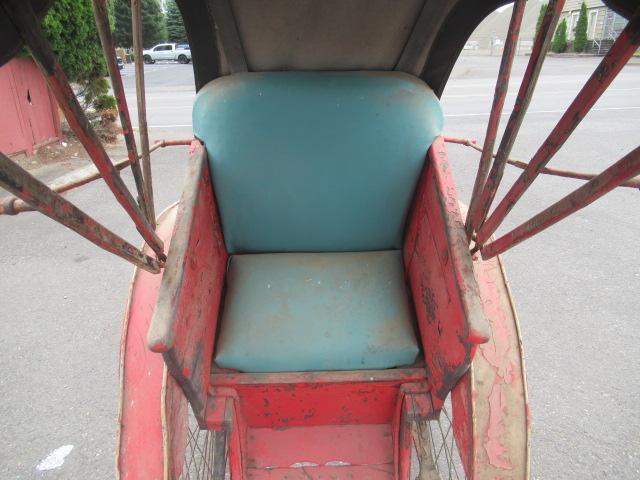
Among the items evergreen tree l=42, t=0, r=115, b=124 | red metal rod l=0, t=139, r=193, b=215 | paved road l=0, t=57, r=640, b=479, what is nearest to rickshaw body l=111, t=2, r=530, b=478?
red metal rod l=0, t=139, r=193, b=215

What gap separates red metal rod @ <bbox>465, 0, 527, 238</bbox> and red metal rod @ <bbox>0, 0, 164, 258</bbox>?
92 cm

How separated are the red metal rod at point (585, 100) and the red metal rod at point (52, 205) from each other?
0.94 meters

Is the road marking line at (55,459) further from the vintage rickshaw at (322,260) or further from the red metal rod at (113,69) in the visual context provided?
the red metal rod at (113,69)

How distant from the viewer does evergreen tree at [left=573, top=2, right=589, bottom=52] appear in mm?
21219

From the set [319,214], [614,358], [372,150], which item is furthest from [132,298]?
[614,358]

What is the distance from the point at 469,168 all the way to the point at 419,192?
4.33 meters

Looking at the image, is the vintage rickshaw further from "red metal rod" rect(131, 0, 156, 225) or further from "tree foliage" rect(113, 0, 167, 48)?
"tree foliage" rect(113, 0, 167, 48)

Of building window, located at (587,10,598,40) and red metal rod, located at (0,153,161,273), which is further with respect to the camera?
building window, located at (587,10,598,40)

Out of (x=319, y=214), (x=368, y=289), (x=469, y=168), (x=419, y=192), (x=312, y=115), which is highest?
(x=312, y=115)

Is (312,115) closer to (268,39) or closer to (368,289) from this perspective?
(268,39)

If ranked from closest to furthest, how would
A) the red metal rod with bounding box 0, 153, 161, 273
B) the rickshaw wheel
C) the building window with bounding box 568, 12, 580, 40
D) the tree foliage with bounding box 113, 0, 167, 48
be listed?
1. the red metal rod with bounding box 0, 153, 161, 273
2. the rickshaw wheel
3. the tree foliage with bounding box 113, 0, 167, 48
4. the building window with bounding box 568, 12, 580, 40

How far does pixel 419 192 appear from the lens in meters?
1.62

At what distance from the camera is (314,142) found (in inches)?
61.3

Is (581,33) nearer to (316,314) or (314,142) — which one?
(314,142)
